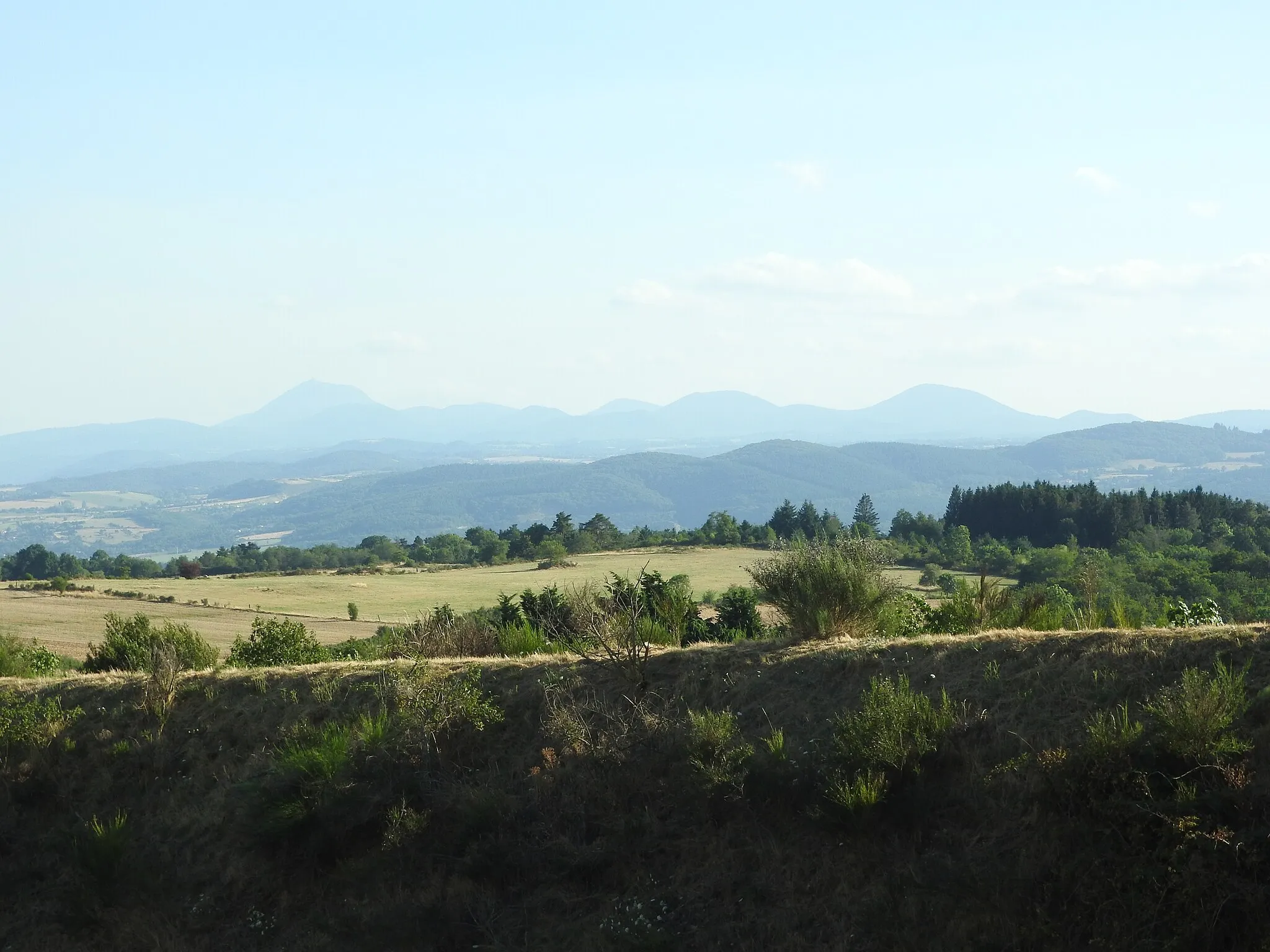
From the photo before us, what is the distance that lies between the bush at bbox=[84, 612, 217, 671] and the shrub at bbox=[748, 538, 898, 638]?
11.1 meters

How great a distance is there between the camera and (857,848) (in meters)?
10.9

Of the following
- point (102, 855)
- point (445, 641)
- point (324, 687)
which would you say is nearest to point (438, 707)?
point (324, 687)

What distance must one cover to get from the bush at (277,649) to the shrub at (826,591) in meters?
10.6

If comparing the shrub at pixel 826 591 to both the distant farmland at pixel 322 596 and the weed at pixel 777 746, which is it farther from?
the distant farmland at pixel 322 596

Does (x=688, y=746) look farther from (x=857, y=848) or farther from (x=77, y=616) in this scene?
(x=77, y=616)

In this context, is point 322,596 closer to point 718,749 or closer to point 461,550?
point 461,550

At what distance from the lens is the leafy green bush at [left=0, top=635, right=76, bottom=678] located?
21.7m

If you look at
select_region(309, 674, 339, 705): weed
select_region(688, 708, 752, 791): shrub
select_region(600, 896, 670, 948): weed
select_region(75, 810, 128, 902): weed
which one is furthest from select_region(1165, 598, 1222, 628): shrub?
select_region(75, 810, 128, 902): weed

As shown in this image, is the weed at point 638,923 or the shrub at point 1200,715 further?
the weed at point 638,923

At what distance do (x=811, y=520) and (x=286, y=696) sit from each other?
95.6m

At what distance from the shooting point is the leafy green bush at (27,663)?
21.7 m

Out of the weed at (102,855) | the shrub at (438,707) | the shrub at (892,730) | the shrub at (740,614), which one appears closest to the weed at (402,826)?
the shrub at (438,707)

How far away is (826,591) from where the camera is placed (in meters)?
16.2

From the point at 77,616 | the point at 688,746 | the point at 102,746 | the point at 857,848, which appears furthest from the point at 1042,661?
the point at 77,616
